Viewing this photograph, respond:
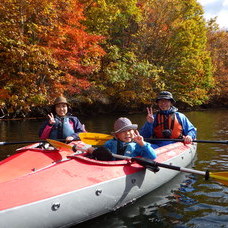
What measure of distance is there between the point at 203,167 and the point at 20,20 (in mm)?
10249

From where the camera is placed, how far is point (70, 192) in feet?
9.48

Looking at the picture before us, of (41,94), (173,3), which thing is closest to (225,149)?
(41,94)

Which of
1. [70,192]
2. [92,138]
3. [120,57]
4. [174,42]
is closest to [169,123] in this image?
[92,138]

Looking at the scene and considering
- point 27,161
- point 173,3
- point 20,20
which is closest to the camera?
point 27,161

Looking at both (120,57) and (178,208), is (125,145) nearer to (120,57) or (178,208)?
(178,208)

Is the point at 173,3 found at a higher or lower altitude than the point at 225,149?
higher

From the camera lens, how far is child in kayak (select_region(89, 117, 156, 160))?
3.64m

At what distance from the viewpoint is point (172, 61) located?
66.5ft

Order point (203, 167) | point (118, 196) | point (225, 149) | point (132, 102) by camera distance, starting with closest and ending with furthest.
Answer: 1. point (118, 196)
2. point (203, 167)
3. point (225, 149)
4. point (132, 102)

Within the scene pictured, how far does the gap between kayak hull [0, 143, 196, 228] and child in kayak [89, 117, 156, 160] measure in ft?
0.74

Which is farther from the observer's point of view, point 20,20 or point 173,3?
point 173,3

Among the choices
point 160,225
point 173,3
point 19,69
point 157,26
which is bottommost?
point 160,225

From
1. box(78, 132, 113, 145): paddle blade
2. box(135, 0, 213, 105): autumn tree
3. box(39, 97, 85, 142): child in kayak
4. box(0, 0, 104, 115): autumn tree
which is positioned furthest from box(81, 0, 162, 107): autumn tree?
box(78, 132, 113, 145): paddle blade

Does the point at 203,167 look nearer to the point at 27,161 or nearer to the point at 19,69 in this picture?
the point at 27,161
